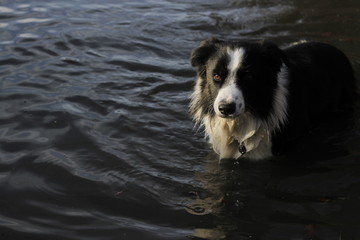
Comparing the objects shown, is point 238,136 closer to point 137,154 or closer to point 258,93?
point 258,93

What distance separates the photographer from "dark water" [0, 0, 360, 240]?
187 inches

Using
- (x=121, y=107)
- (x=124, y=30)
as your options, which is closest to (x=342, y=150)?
(x=121, y=107)

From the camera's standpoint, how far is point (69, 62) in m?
8.58

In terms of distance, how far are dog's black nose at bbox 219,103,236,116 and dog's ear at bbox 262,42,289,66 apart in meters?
0.75

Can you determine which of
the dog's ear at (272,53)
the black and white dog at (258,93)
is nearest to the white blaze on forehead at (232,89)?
the black and white dog at (258,93)

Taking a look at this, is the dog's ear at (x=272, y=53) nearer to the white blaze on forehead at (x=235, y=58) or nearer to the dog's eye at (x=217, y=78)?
the white blaze on forehead at (x=235, y=58)

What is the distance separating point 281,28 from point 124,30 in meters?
3.01

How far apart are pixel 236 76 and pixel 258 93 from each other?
36 cm

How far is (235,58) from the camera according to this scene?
5.31 m

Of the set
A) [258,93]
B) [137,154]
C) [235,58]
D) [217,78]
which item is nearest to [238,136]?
[258,93]

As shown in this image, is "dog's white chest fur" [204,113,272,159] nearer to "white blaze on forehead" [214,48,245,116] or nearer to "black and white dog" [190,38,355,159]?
"black and white dog" [190,38,355,159]

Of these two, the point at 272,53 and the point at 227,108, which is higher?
the point at 272,53

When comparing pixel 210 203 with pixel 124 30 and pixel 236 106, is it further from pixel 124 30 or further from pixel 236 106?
pixel 124 30

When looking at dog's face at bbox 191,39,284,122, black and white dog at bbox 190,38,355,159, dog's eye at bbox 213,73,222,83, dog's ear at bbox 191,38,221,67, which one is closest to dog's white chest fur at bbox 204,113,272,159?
black and white dog at bbox 190,38,355,159
